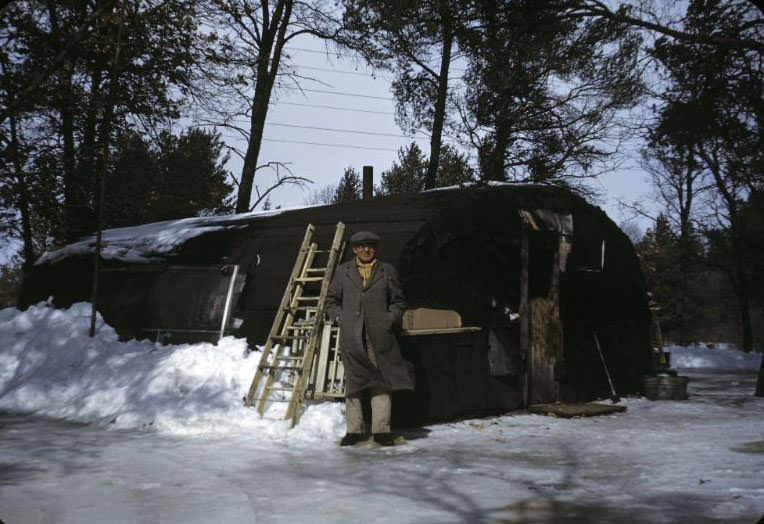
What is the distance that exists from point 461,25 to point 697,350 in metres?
20.4

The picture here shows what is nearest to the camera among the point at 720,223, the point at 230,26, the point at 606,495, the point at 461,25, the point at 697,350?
the point at 606,495

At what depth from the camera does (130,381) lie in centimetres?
1018

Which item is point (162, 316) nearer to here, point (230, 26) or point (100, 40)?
point (100, 40)

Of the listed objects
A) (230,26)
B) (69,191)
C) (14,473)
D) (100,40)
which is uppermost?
(230,26)

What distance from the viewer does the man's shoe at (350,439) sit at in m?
8.04

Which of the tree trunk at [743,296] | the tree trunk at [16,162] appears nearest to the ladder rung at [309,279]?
the tree trunk at [16,162]

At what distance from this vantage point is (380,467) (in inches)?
269

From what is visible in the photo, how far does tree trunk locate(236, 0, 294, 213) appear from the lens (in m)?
19.9

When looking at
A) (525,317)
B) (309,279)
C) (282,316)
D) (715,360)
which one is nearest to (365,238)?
(309,279)

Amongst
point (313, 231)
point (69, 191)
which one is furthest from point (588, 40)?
point (69, 191)

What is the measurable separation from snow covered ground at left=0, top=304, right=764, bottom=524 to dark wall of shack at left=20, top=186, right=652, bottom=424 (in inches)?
21.5

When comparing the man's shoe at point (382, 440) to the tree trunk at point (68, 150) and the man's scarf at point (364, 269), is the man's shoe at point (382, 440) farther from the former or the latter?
the tree trunk at point (68, 150)

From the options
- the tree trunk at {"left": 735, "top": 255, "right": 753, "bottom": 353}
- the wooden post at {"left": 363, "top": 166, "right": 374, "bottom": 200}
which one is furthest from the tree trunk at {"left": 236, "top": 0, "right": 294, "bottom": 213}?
the tree trunk at {"left": 735, "top": 255, "right": 753, "bottom": 353}

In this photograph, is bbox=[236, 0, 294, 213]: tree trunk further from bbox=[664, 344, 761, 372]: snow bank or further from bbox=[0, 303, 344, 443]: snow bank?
bbox=[664, 344, 761, 372]: snow bank
